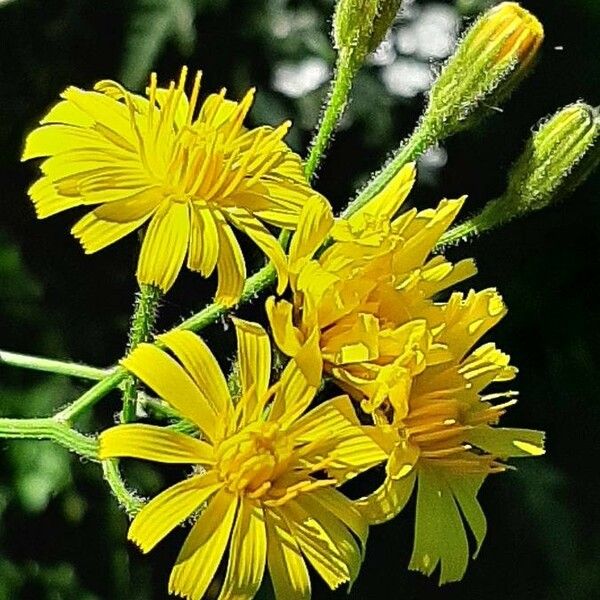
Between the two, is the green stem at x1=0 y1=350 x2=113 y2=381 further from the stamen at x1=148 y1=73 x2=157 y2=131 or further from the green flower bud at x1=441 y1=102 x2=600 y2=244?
the green flower bud at x1=441 y1=102 x2=600 y2=244

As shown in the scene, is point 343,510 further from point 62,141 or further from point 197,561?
point 62,141

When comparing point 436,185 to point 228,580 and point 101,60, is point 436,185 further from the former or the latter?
point 228,580

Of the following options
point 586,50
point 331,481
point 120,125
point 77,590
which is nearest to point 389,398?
point 331,481

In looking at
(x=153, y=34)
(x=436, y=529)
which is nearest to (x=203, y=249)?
(x=436, y=529)

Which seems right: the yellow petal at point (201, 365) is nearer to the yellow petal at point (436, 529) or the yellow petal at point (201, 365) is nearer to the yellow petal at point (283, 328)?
the yellow petal at point (283, 328)

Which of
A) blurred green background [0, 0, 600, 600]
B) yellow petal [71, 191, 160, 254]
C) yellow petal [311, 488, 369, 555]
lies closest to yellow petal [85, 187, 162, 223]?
yellow petal [71, 191, 160, 254]

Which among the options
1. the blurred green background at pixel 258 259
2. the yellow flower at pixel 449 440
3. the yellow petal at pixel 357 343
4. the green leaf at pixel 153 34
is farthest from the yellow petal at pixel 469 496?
the green leaf at pixel 153 34
